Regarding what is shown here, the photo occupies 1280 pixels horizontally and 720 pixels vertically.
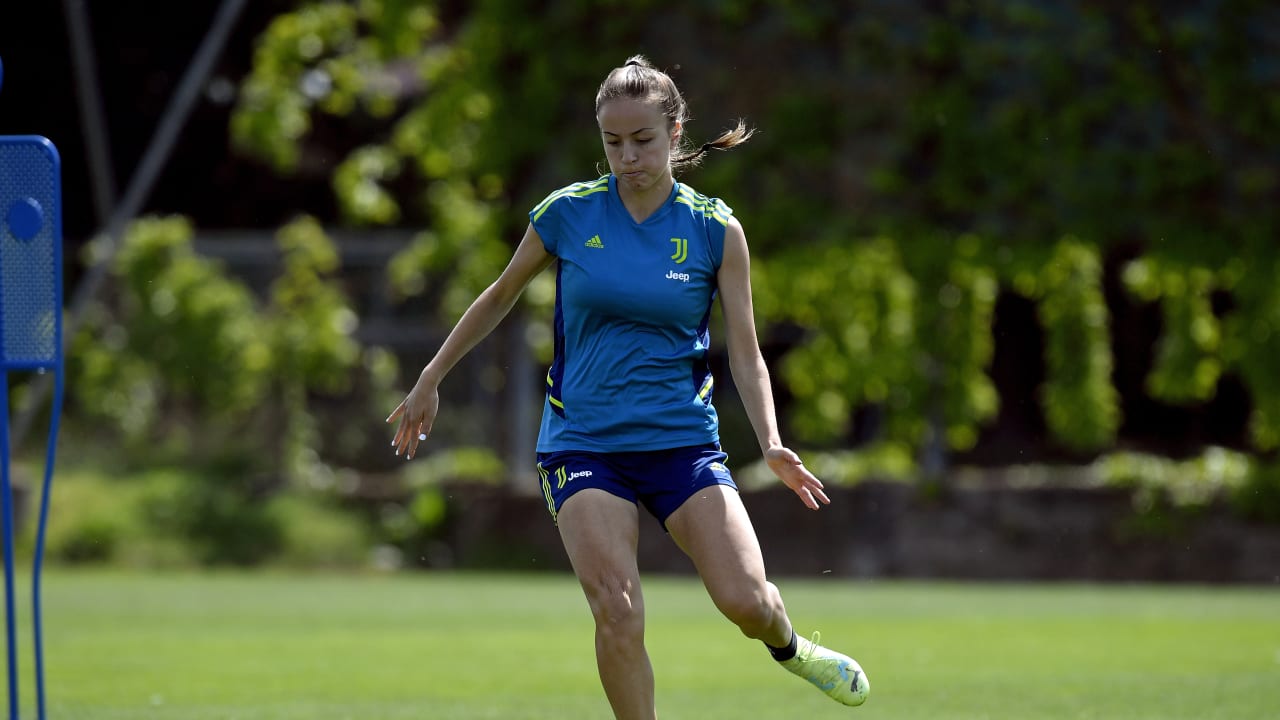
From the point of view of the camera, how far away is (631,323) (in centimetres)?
570

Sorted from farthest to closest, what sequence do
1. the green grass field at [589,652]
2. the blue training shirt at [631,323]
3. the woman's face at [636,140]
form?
the green grass field at [589,652] → the blue training shirt at [631,323] → the woman's face at [636,140]

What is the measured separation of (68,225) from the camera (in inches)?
1216

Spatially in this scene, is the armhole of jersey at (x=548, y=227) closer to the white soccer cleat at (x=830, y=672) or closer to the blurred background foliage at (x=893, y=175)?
the white soccer cleat at (x=830, y=672)

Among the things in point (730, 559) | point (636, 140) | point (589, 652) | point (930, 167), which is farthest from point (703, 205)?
point (930, 167)

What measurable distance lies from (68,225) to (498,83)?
42.8ft

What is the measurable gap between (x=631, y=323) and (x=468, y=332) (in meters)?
0.53

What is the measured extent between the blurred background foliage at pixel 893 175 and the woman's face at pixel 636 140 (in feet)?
42.9

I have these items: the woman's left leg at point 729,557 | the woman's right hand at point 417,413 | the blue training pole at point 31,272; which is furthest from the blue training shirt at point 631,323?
the blue training pole at point 31,272

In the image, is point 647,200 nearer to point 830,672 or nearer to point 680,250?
point 680,250

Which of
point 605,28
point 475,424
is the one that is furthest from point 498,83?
point 475,424

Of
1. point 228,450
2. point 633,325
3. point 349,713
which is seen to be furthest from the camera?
point 228,450

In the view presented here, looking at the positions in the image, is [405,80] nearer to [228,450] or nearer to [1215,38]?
[228,450]

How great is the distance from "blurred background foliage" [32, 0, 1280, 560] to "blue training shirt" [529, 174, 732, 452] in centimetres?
1300

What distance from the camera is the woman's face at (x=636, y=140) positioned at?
18.2ft
